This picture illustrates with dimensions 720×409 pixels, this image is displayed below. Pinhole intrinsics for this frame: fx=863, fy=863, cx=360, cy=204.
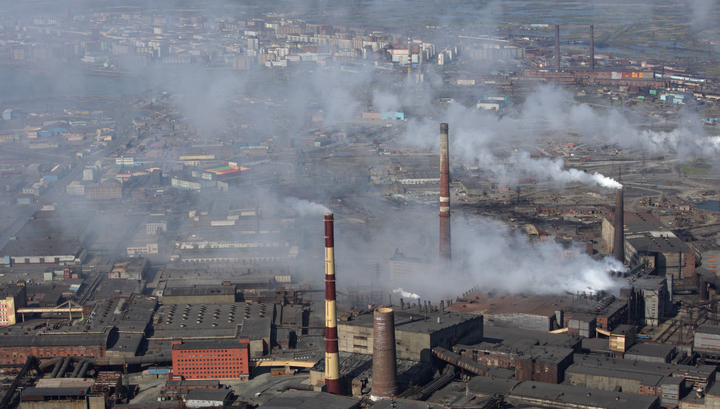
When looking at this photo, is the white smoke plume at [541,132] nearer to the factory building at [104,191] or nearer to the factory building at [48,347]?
the factory building at [104,191]

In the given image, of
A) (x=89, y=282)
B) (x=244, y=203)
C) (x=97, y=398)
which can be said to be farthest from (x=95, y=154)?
(x=97, y=398)

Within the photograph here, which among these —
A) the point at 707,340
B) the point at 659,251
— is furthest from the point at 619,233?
the point at 707,340

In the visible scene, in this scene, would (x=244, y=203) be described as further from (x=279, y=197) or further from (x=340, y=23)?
(x=340, y=23)

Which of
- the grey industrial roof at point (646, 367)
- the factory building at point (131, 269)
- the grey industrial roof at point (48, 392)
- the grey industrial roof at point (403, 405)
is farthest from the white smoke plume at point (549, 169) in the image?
the grey industrial roof at point (48, 392)

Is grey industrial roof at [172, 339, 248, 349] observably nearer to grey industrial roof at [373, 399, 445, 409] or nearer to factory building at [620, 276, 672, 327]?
grey industrial roof at [373, 399, 445, 409]

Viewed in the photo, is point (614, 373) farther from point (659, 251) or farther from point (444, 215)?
point (659, 251)

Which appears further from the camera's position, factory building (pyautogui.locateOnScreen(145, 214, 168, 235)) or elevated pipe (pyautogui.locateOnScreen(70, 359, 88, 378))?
factory building (pyautogui.locateOnScreen(145, 214, 168, 235))

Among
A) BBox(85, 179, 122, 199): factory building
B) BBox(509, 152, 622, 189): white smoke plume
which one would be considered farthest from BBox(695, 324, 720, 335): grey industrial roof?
BBox(85, 179, 122, 199): factory building
